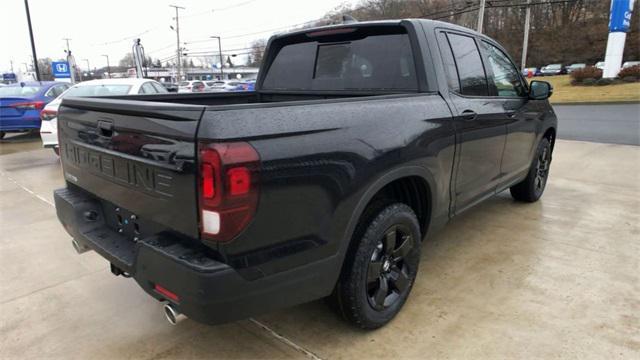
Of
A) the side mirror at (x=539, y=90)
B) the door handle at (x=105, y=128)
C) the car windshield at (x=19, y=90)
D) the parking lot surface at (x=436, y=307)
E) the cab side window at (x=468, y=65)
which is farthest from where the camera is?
the car windshield at (x=19, y=90)

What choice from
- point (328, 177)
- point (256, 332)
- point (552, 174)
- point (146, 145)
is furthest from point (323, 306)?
point (552, 174)

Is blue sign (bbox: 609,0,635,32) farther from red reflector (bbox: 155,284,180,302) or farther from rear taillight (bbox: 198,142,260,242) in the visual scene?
red reflector (bbox: 155,284,180,302)

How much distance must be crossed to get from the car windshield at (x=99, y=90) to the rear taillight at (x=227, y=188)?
23.0 ft

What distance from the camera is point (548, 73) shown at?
56812 millimetres

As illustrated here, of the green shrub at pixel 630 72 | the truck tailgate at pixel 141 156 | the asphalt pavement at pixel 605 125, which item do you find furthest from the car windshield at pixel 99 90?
the green shrub at pixel 630 72

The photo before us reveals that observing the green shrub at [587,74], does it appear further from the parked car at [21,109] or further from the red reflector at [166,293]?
the red reflector at [166,293]

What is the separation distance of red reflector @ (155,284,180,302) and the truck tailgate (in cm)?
27


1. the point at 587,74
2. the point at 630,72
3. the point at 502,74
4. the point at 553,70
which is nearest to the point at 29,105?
the point at 502,74

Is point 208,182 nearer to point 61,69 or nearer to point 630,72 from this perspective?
point 61,69

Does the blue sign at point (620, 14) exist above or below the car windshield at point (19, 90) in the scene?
above

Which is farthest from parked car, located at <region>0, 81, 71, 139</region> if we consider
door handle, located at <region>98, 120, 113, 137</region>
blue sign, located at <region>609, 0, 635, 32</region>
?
blue sign, located at <region>609, 0, 635, 32</region>

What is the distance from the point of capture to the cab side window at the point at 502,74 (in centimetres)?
381

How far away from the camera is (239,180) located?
5.68 ft

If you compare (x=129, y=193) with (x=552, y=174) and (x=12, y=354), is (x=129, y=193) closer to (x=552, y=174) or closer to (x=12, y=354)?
(x=12, y=354)
